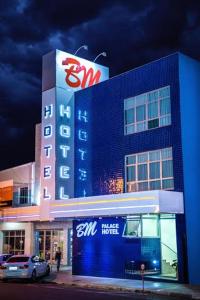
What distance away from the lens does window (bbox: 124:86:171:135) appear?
26734 mm

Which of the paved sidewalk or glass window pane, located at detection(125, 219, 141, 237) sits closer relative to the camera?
the paved sidewalk

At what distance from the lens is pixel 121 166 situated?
28625 millimetres

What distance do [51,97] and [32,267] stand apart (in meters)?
12.1

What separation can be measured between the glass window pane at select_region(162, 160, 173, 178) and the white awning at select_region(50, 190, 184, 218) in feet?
5.90

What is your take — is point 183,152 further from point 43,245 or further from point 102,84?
point 43,245

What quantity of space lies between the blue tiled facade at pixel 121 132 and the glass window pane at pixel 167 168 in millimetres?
578

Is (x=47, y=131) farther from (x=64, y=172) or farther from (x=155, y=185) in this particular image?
(x=155, y=185)

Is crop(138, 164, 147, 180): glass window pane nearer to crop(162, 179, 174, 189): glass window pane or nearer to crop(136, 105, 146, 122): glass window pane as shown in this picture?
crop(162, 179, 174, 189): glass window pane

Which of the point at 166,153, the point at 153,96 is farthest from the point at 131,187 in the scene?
the point at 153,96

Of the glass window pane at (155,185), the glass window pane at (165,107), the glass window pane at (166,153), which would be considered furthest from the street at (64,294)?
the glass window pane at (165,107)

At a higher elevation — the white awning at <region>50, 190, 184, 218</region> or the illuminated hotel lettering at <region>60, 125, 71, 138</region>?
the illuminated hotel lettering at <region>60, 125, 71, 138</region>

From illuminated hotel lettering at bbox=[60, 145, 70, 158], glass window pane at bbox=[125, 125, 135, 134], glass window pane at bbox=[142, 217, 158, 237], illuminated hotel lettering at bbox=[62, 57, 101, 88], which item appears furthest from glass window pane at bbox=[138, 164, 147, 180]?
illuminated hotel lettering at bbox=[62, 57, 101, 88]

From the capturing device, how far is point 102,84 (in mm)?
30969

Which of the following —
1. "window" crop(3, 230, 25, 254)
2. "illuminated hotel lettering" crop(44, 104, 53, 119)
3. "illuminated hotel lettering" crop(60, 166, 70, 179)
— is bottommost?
"window" crop(3, 230, 25, 254)
